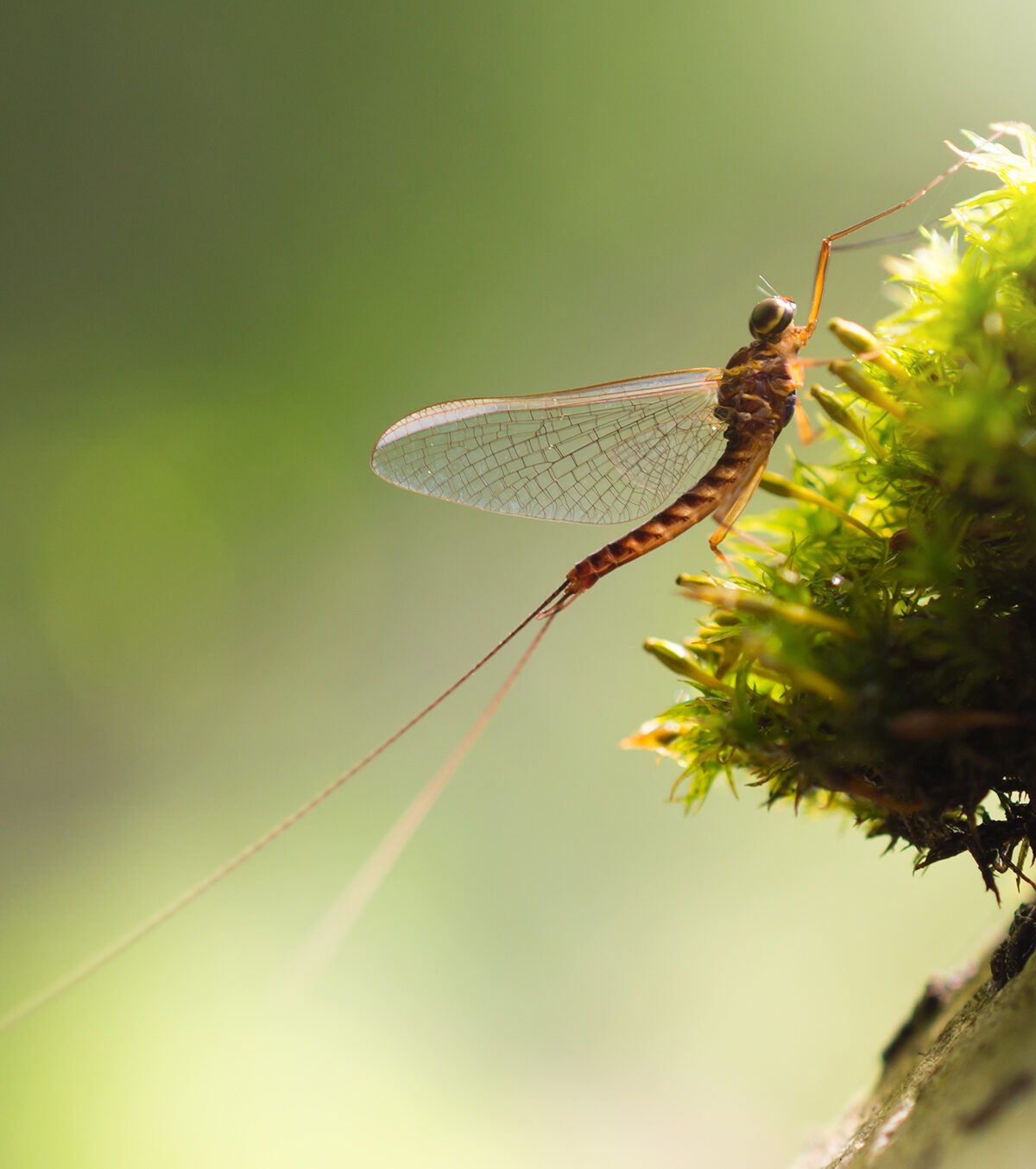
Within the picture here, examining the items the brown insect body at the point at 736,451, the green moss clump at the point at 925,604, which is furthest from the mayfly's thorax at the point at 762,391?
the green moss clump at the point at 925,604

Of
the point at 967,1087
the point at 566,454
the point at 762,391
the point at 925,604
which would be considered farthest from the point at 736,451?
the point at 967,1087

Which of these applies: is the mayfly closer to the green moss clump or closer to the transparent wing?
the transparent wing

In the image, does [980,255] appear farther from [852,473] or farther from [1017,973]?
[1017,973]

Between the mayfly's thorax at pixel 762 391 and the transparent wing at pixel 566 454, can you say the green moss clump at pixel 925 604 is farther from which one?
the transparent wing at pixel 566 454

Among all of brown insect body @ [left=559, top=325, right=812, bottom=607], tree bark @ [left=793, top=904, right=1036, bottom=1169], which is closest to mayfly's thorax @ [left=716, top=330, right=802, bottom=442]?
brown insect body @ [left=559, top=325, right=812, bottom=607]

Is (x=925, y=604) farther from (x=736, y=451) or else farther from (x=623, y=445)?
(x=623, y=445)

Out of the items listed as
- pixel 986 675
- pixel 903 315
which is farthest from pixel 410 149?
pixel 986 675

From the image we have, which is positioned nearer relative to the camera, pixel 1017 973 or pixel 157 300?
pixel 1017 973
